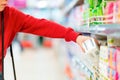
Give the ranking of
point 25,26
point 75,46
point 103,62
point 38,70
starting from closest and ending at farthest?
point 103,62 < point 25,26 < point 75,46 < point 38,70

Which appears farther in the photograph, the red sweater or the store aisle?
the store aisle

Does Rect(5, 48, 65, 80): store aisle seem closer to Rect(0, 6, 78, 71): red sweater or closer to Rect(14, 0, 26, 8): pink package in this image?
Rect(0, 6, 78, 71): red sweater

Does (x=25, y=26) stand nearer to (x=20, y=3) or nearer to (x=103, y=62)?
(x=103, y=62)

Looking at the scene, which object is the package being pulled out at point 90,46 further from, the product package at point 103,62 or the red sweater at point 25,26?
the red sweater at point 25,26

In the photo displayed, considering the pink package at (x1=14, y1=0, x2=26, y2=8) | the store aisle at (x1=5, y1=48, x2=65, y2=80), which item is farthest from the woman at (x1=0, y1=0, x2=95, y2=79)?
the pink package at (x1=14, y1=0, x2=26, y2=8)

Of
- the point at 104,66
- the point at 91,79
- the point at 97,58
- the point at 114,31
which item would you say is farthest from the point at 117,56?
the point at 91,79

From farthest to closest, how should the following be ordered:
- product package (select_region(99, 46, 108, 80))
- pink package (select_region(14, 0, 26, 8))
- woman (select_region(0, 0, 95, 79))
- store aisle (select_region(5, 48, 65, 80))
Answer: pink package (select_region(14, 0, 26, 8)) → store aisle (select_region(5, 48, 65, 80)) → woman (select_region(0, 0, 95, 79)) → product package (select_region(99, 46, 108, 80))

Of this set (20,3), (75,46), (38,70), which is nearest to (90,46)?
(75,46)

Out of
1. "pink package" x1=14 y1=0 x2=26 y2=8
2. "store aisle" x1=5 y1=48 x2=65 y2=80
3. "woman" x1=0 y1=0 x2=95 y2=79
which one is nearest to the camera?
"woman" x1=0 y1=0 x2=95 y2=79

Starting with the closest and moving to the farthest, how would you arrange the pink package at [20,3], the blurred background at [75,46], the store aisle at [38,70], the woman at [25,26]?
1. the blurred background at [75,46]
2. the woman at [25,26]
3. the store aisle at [38,70]
4. the pink package at [20,3]

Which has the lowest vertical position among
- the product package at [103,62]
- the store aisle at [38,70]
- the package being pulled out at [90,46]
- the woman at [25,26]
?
the store aisle at [38,70]

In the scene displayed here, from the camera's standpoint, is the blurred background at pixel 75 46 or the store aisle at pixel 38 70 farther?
the store aisle at pixel 38 70

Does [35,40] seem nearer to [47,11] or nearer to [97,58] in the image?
[47,11]

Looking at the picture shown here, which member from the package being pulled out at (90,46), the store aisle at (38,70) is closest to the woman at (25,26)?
the package being pulled out at (90,46)
